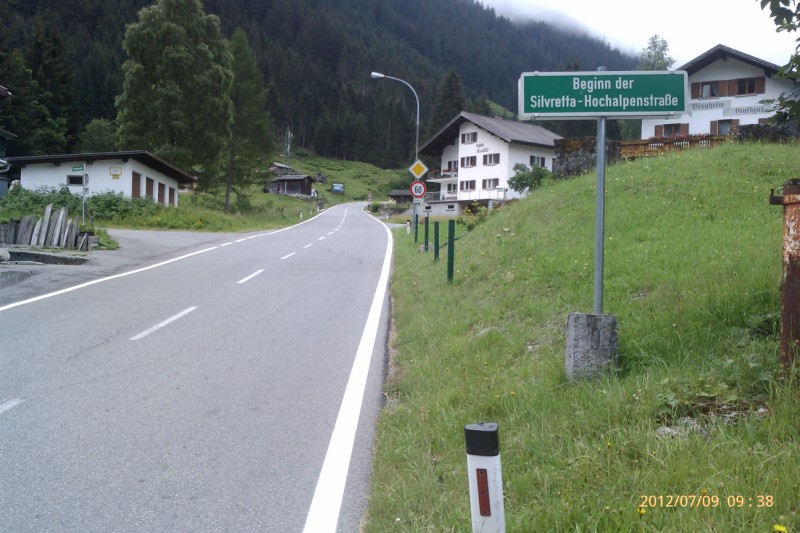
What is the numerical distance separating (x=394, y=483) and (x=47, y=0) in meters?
130

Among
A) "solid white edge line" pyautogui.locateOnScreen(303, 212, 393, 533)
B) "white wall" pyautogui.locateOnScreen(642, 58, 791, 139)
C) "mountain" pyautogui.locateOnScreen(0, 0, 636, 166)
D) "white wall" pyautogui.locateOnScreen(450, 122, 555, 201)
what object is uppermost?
"mountain" pyautogui.locateOnScreen(0, 0, 636, 166)

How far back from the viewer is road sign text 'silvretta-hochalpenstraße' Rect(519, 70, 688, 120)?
528 cm

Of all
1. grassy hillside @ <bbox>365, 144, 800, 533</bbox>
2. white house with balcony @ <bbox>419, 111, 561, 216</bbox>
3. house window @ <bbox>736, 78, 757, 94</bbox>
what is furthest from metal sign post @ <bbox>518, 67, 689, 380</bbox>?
white house with balcony @ <bbox>419, 111, 561, 216</bbox>

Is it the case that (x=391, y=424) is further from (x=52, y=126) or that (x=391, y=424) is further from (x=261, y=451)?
(x=52, y=126)

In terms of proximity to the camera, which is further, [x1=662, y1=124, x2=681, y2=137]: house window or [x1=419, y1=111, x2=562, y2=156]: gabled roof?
[x1=419, y1=111, x2=562, y2=156]: gabled roof

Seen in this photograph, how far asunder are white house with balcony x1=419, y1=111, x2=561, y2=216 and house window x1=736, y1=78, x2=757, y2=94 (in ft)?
46.1

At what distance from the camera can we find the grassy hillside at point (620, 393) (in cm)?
324

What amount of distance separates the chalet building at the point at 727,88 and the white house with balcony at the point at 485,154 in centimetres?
1202

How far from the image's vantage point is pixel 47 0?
4375 inches

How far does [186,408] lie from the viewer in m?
5.79

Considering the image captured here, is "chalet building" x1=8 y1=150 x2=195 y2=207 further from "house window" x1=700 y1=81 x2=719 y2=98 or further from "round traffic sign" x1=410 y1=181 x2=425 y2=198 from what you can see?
"house window" x1=700 y1=81 x2=719 y2=98

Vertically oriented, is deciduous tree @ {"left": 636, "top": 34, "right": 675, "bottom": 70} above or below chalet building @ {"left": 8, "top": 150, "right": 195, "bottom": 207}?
above

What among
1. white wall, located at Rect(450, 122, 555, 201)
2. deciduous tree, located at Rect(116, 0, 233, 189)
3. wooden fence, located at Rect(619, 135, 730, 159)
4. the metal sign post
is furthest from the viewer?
white wall, located at Rect(450, 122, 555, 201)

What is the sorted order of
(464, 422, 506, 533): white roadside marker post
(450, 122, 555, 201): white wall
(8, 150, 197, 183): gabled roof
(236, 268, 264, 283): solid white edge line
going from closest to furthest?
(464, 422, 506, 533): white roadside marker post → (236, 268, 264, 283): solid white edge line → (8, 150, 197, 183): gabled roof → (450, 122, 555, 201): white wall
